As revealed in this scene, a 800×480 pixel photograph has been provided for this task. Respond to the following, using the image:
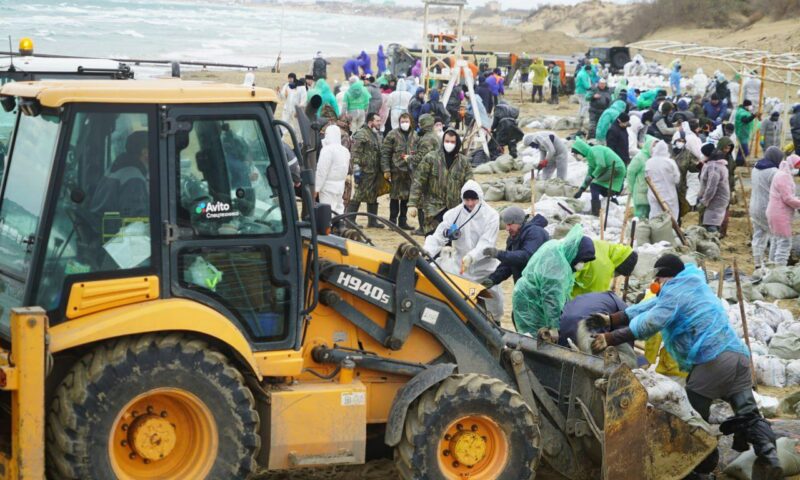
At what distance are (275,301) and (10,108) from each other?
5.90 ft

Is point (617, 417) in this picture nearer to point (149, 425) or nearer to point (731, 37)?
point (149, 425)

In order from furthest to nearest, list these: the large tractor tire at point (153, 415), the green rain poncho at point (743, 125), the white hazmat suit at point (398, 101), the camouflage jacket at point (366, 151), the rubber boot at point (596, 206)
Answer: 1. the white hazmat suit at point (398, 101)
2. the green rain poncho at point (743, 125)
3. the rubber boot at point (596, 206)
4. the camouflage jacket at point (366, 151)
5. the large tractor tire at point (153, 415)

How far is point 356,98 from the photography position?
2291 cm

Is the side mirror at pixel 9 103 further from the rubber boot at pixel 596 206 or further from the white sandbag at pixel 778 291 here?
the rubber boot at pixel 596 206

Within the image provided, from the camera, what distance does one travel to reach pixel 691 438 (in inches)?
283

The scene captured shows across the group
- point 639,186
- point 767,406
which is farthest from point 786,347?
point 639,186

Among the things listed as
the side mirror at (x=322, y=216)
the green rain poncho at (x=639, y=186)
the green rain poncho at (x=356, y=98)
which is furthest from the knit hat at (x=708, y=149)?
the side mirror at (x=322, y=216)

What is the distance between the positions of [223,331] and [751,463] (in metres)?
3.82

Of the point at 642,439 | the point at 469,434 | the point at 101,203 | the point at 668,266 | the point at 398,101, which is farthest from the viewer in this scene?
the point at 398,101

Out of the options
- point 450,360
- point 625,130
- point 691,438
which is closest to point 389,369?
point 450,360

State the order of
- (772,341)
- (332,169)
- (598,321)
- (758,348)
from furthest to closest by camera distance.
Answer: (332,169) → (772,341) → (758,348) → (598,321)

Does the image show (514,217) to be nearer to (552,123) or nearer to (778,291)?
(778,291)

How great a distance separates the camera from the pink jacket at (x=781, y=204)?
48.2 ft

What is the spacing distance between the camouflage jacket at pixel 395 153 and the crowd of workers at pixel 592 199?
0.02 meters
